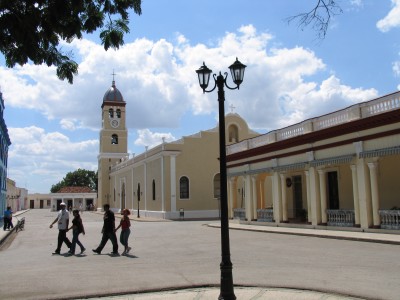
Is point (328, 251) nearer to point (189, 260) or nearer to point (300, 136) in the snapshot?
point (189, 260)

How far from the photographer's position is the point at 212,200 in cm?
4069

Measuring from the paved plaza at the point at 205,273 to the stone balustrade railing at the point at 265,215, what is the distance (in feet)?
32.9

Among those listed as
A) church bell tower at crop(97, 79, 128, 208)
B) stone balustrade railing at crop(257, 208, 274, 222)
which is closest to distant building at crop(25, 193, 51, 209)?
church bell tower at crop(97, 79, 128, 208)

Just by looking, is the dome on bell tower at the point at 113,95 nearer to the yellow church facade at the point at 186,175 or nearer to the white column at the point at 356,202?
the yellow church facade at the point at 186,175

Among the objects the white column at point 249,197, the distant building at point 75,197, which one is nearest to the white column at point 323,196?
the white column at point 249,197

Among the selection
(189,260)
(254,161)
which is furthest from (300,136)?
(189,260)

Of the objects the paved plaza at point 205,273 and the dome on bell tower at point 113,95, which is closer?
the paved plaza at point 205,273

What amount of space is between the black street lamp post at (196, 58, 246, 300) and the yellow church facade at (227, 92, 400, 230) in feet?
34.0

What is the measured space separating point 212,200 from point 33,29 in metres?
35.8

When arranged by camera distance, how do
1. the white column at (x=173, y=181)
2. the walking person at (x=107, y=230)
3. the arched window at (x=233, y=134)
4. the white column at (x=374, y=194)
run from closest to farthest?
1. the walking person at (x=107, y=230)
2. the white column at (x=374, y=194)
3. the white column at (x=173, y=181)
4. the arched window at (x=233, y=134)

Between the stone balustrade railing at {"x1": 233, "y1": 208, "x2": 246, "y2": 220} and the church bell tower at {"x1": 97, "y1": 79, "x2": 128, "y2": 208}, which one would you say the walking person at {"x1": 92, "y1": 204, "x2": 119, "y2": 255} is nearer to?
the stone balustrade railing at {"x1": 233, "y1": 208, "x2": 246, "y2": 220}

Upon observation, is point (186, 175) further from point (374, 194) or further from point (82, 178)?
point (82, 178)

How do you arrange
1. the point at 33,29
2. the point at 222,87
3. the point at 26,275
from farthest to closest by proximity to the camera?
the point at 26,275, the point at 222,87, the point at 33,29

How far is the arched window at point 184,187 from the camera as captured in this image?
4006 centimetres
